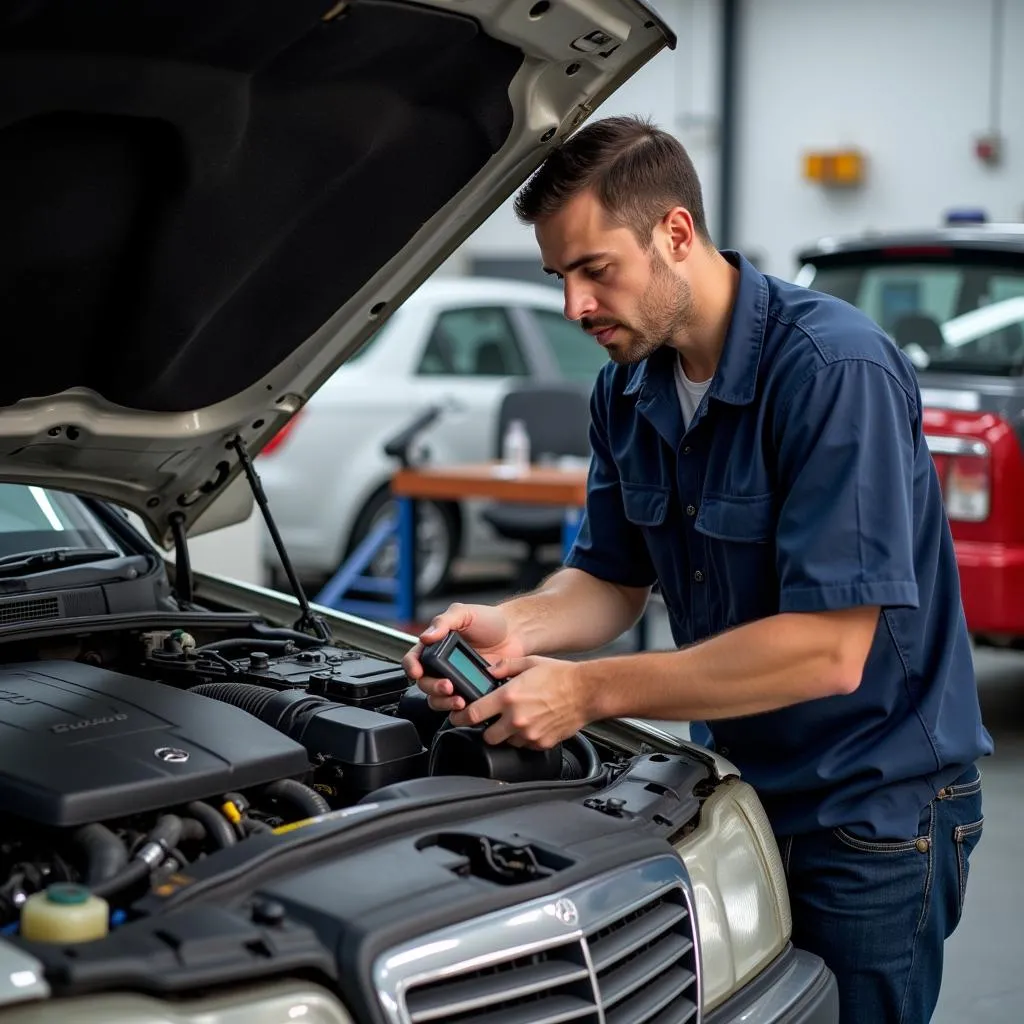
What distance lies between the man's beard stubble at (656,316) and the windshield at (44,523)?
3.42 feet

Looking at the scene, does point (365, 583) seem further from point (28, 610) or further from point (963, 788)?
point (963, 788)

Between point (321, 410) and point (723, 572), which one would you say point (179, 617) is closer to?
point (723, 572)

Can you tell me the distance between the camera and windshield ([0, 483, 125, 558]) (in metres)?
2.55

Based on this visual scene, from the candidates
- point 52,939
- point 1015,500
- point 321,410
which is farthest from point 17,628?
point 321,410

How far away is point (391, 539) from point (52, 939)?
5897 mm

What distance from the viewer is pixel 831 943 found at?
2.12m

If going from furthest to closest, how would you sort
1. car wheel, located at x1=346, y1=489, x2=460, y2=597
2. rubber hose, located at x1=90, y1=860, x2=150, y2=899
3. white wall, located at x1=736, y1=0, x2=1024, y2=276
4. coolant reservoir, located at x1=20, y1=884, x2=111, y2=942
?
white wall, located at x1=736, y1=0, x2=1024, y2=276 < car wheel, located at x1=346, y1=489, x2=460, y2=597 < rubber hose, located at x1=90, y1=860, x2=150, y2=899 < coolant reservoir, located at x1=20, y1=884, x2=111, y2=942

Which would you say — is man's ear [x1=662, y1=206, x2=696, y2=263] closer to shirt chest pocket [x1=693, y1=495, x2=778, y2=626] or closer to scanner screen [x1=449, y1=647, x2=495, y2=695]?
shirt chest pocket [x1=693, y1=495, x2=778, y2=626]

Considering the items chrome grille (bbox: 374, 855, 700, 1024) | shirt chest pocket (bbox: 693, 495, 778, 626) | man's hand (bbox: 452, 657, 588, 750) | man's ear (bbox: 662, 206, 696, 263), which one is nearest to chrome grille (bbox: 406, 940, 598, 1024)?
chrome grille (bbox: 374, 855, 700, 1024)

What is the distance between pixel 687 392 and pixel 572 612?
0.41 meters

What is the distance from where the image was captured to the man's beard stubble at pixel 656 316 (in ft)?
6.81

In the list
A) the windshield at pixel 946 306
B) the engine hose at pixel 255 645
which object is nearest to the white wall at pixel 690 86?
the windshield at pixel 946 306

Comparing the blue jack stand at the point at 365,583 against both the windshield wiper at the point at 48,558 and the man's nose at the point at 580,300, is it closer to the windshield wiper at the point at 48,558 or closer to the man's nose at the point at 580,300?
the windshield wiper at the point at 48,558

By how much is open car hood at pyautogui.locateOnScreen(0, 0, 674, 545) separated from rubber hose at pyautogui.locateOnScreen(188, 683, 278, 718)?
0.52 metres
